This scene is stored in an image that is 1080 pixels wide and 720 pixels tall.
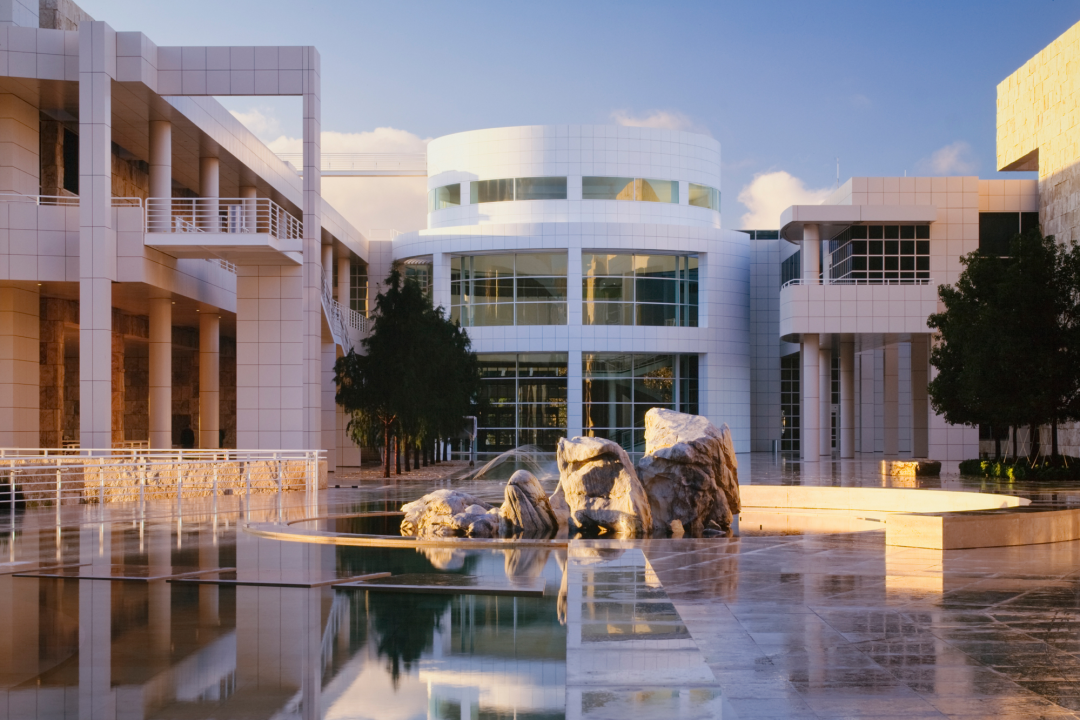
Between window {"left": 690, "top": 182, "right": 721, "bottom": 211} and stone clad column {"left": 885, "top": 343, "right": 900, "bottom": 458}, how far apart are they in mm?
11682

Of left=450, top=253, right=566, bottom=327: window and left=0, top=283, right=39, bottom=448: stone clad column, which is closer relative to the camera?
left=0, top=283, right=39, bottom=448: stone clad column

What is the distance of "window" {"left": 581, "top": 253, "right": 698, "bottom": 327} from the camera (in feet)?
176

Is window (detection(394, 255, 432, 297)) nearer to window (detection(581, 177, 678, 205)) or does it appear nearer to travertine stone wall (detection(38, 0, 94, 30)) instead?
window (detection(581, 177, 678, 205))

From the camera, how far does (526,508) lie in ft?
63.2

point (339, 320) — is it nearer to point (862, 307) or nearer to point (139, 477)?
point (139, 477)

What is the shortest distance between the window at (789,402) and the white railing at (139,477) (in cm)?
3649

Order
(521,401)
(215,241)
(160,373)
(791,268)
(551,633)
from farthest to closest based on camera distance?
(791,268) → (521,401) → (160,373) → (215,241) → (551,633)

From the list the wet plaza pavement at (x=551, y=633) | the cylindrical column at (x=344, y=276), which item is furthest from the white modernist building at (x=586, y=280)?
the wet plaza pavement at (x=551, y=633)

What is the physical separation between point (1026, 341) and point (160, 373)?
2736 centimetres

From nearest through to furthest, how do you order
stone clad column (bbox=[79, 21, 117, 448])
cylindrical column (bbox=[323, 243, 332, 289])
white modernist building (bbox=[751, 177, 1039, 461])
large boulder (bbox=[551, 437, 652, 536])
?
large boulder (bbox=[551, 437, 652, 536]) → stone clad column (bbox=[79, 21, 117, 448]) → cylindrical column (bbox=[323, 243, 332, 289]) → white modernist building (bbox=[751, 177, 1039, 461])

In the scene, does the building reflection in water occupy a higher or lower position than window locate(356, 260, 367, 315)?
lower

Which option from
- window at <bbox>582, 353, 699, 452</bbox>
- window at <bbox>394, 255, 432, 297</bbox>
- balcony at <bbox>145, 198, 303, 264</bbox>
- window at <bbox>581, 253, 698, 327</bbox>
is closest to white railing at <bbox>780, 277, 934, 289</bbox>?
window at <bbox>581, 253, 698, 327</bbox>

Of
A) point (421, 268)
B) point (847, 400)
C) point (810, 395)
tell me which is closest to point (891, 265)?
point (810, 395)

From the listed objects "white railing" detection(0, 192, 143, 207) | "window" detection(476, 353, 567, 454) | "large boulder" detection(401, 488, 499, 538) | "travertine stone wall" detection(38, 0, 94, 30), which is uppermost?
"travertine stone wall" detection(38, 0, 94, 30)
